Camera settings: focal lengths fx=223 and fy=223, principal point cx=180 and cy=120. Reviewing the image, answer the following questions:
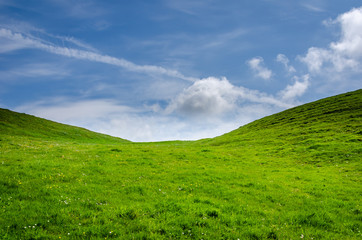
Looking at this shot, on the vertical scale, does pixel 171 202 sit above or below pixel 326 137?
below

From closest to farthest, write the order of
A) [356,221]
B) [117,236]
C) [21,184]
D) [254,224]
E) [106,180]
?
[117,236] → [254,224] → [356,221] → [21,184] → [106,180]

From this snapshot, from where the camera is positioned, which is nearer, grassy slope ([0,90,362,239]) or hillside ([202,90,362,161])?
grassy slope ([0,90,362,239])

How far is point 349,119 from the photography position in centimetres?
4725

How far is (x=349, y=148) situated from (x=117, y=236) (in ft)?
111

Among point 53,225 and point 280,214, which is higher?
point 53,225

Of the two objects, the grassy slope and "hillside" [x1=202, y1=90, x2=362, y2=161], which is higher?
"hillside" [x1=202, y1=90, x2=362, y2=161]

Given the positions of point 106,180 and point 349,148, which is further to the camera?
point 349,148

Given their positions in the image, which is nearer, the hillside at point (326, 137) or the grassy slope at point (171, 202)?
the grassy slope at point (171, 202)

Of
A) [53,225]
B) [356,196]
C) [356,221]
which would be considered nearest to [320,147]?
[356,196]

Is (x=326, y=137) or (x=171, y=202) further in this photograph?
(x=326, y=137)

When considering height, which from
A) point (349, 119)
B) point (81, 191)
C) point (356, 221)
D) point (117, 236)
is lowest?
point (356, 221)

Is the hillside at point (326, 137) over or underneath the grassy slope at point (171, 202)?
over

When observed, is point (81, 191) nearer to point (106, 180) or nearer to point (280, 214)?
point (106, 180)

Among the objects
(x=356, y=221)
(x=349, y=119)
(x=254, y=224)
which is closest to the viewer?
(x=254, y=224)
